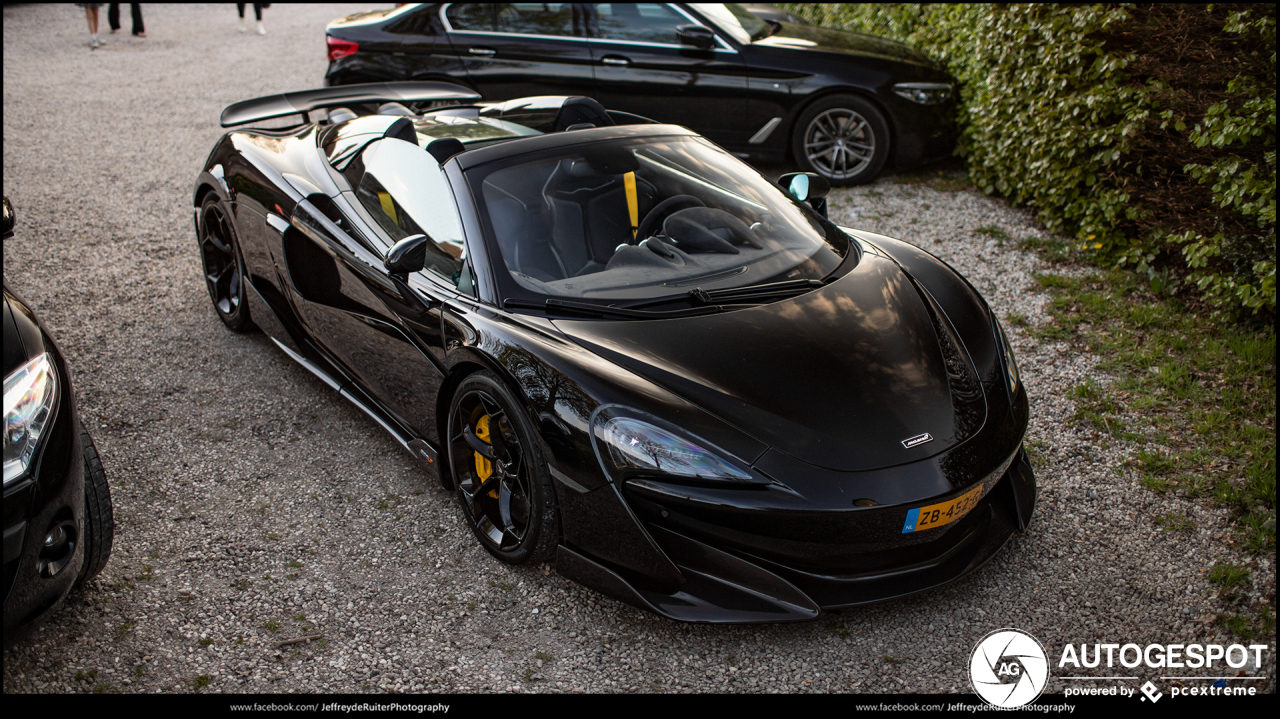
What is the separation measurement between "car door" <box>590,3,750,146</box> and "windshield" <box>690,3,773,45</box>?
0.14 m

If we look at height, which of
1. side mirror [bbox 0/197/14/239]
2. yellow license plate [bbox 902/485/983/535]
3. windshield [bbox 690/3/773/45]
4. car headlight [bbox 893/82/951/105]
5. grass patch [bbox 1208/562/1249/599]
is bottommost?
grass patch [bbox 1208/562/1249/599]

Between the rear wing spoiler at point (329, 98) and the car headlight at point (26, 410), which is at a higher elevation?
the rear wing spoiler at point (329, 98)

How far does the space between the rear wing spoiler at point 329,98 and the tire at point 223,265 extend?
55 centimetres

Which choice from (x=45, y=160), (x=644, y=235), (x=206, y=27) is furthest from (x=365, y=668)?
(x=206, y=27)

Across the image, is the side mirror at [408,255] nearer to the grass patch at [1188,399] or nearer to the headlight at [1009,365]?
the headlight at [1009,365]

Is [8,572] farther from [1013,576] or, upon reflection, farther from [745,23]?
[745,23]

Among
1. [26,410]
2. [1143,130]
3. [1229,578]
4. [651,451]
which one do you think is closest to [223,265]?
[26,410]

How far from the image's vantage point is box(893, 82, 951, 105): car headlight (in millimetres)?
6434

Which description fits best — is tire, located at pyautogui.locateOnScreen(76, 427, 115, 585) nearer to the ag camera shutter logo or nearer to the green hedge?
the ag camera shutter logo

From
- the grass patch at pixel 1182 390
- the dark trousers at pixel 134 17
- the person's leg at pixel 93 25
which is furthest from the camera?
the dark trousers at pixel 134 17

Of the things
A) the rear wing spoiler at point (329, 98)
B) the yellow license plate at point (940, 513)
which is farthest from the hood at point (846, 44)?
the yellow license plate at point (940, 513)

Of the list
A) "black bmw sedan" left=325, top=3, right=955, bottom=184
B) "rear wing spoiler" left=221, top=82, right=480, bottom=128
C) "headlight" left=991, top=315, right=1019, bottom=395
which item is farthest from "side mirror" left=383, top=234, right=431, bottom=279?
"black bmw sedan" left=325, top=3, right=955, bottom=184

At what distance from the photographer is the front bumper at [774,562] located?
7.65 feet

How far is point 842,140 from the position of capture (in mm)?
6648
